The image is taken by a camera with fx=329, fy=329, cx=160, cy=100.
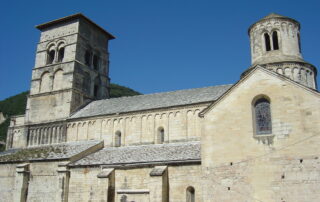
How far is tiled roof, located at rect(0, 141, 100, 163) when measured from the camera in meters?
25.0

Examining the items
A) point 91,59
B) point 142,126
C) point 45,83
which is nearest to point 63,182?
point 142,126

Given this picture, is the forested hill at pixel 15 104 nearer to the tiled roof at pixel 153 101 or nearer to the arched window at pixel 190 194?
the tiled roof at pixel 153 101

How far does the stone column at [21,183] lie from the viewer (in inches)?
966

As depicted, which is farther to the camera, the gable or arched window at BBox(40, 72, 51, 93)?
arched window at BBox(40, 72, 51, 93)

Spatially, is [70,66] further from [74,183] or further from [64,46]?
[74,183]

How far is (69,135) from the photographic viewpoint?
29.5m

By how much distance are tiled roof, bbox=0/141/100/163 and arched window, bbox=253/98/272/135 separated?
545 inches

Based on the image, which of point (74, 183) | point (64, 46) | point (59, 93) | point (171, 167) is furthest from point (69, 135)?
point (171, 167)

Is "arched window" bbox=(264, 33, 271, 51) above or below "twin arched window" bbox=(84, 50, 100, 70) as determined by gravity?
below

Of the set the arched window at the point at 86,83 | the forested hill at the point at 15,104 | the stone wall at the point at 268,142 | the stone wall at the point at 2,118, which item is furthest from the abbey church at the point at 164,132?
A: the stone wall at the point at 2,118

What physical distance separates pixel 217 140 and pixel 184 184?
4093 millimetres

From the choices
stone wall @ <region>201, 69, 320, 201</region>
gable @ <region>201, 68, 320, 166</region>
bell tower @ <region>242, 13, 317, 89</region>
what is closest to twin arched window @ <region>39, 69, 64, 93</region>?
bell tower @ <region>242, 13, 317, 89</region>

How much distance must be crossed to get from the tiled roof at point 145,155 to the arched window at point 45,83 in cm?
1100

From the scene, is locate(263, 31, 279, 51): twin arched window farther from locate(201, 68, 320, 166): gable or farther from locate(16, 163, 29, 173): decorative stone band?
locate(16, 163, 29, 173): decorative stone band
